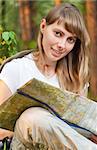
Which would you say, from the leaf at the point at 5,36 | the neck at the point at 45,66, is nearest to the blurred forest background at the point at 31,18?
the leaf at the point at 5,36

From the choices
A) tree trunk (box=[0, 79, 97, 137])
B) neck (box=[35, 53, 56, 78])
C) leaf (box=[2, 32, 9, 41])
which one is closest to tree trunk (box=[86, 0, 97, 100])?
leaf (box=[2, 32, 9, 41])

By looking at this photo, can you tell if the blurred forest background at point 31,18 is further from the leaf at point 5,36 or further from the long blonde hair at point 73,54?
the long blonde hair at point 73,54

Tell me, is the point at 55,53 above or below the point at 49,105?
above

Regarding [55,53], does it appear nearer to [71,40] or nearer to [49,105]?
[71,40]

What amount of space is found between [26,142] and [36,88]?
0.33m

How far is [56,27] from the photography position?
3.23 metres

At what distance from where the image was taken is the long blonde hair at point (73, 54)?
127 inches

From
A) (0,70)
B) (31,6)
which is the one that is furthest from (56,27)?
(31,6)

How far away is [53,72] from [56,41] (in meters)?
0.32

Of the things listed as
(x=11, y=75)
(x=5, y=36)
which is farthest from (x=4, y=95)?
(x=5, y=36)

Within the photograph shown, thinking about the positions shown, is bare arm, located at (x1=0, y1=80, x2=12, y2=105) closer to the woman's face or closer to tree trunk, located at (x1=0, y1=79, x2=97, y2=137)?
tree trunk, located at (x1=0, y1=79, x2=97, y2=137)

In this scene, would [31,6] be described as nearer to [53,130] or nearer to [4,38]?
[4,38]

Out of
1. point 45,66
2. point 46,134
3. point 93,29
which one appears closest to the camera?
point 46,134

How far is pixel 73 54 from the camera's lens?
3486mm
